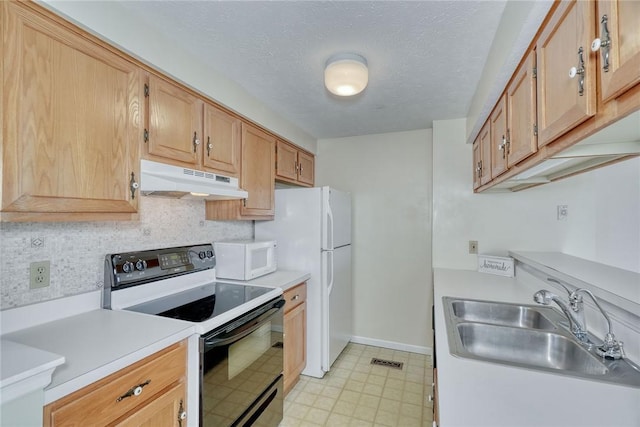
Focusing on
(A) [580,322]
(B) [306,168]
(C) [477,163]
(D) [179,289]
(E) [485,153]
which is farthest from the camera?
(B) [306,168]

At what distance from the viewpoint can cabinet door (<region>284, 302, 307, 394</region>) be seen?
2256 millimetres

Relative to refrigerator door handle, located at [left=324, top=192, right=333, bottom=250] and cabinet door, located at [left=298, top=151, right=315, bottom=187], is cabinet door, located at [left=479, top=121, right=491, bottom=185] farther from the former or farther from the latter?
cabinet door, located at [left=298, top=151, right=315, bottom=187]

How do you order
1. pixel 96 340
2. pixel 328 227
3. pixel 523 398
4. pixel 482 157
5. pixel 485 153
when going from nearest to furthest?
pixel 523 398 → pixel 96 340 → pixel 485 153 → pixel 482 157 → pixel 328 227

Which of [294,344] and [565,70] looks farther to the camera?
[294,344]

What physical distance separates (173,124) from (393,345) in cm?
288

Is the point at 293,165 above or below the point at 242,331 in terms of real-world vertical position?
above

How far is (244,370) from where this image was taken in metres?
1.66

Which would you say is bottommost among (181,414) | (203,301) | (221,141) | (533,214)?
(181,414)

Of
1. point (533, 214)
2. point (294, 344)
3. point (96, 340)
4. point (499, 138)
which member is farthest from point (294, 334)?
point (533, 214)

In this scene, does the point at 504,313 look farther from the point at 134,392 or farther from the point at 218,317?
the point at 134,392

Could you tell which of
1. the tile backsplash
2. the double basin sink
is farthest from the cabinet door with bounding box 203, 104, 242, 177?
the double basin sink

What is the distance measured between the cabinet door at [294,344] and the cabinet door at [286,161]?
3.87 ft

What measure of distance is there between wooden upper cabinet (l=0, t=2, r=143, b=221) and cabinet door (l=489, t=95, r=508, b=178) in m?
1.87

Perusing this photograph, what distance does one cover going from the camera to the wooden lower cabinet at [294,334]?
7.38 ft
